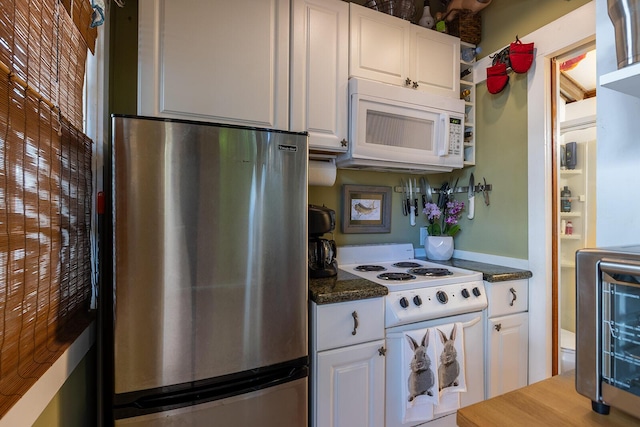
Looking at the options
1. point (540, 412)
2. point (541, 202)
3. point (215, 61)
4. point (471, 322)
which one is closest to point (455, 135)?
point (541, 202)

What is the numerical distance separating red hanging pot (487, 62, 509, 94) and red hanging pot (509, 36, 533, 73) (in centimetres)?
9

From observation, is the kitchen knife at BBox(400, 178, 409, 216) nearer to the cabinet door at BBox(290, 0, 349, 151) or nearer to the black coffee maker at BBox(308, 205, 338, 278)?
the cabinet door at BBox(290, 0, 349, 151)

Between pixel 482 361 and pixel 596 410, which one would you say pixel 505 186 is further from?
pixel 596 410

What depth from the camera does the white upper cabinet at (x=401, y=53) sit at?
1816 millimetres

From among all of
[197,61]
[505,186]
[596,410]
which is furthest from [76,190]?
[505,186]

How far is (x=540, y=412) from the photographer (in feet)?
2.17

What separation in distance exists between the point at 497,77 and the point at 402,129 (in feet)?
2.43

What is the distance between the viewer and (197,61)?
1.43 meters

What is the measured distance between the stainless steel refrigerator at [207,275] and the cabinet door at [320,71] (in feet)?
1.43

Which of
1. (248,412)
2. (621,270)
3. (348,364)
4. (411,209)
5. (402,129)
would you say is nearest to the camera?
(621,270)

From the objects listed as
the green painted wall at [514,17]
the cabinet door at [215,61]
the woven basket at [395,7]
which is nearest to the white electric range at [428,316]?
the cabinet door at [215,61]

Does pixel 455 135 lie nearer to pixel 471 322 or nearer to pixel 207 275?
pixel 471 322

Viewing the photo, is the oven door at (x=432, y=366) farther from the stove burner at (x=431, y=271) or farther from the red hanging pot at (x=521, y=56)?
the red hanging pot at (x=521, y=56)

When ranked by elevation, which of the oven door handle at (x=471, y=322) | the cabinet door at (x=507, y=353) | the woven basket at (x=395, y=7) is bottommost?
the cabinet door at (x=507, y=353)
